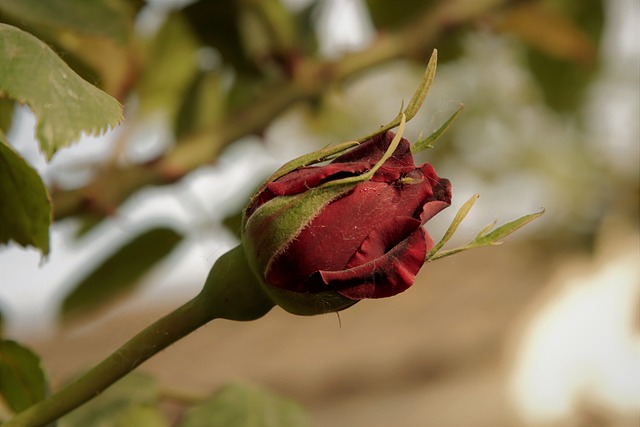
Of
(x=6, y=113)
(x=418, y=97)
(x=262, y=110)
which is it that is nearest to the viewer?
(x=418, y=97)

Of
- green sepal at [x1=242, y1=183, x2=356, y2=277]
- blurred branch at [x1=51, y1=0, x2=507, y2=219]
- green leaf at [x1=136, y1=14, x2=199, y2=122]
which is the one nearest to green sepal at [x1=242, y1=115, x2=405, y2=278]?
green sepal at [x1=242, y1=183, x2=356, y2=277]

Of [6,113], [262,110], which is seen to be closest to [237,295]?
[6,113]

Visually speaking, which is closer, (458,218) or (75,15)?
(458,218)

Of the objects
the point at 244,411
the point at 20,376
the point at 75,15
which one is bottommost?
the point at 244,411

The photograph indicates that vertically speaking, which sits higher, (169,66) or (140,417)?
(169,66)

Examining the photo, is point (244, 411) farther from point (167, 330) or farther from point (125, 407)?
point (167, 330)

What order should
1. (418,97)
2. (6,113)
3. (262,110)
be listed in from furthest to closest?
(262,110), (6,113), (418,97)
